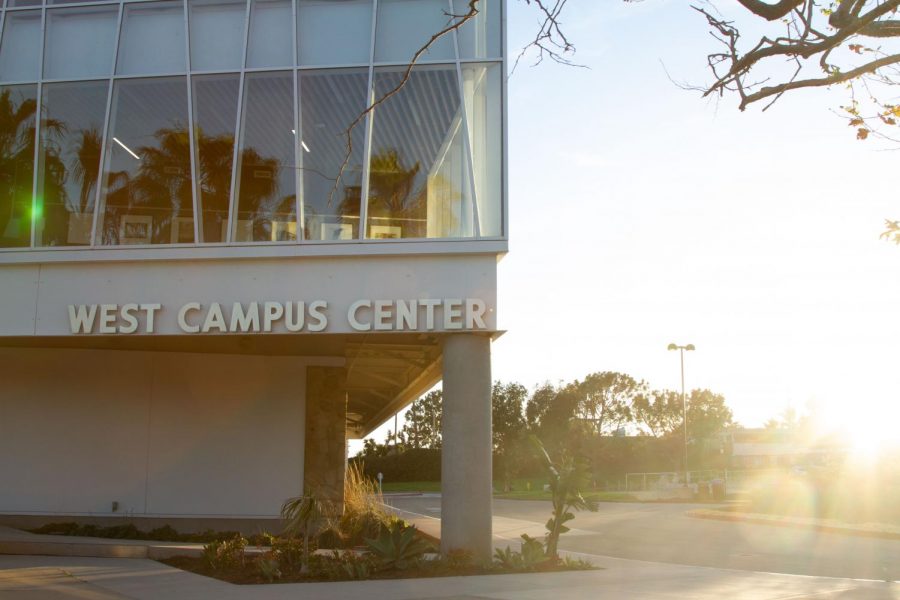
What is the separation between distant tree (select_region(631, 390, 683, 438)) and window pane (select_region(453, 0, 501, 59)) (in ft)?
227

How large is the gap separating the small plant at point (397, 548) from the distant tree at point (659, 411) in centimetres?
7001

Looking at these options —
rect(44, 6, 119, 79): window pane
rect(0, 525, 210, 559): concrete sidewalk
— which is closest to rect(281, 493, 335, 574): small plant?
rect(0, 525, 210, 559): concrete sidewalk

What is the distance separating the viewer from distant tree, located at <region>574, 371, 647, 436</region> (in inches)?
3041

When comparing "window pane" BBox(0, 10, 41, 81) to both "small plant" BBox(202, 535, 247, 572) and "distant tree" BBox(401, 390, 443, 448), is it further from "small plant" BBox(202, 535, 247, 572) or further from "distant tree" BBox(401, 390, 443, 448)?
"distant tree" BBox(401, 390, 443, 448)

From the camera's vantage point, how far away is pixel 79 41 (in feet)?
52.4

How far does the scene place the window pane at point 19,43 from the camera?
1603 centimetres

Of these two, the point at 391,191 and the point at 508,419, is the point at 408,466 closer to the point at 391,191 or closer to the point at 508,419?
the point at 508,419

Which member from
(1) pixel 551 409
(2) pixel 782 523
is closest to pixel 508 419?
(1) pixel 551 409

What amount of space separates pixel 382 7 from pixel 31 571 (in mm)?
10313

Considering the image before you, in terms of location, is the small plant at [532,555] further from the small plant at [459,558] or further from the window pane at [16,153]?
the window pane at [16,153]

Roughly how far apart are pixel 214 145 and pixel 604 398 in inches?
2623

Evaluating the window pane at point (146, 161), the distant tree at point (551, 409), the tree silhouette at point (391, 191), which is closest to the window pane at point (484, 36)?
the tree silhouette at point (391, 191)

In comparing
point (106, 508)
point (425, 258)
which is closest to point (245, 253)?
point (425, 258)

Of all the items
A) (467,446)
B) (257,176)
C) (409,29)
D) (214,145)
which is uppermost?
(409,29)
